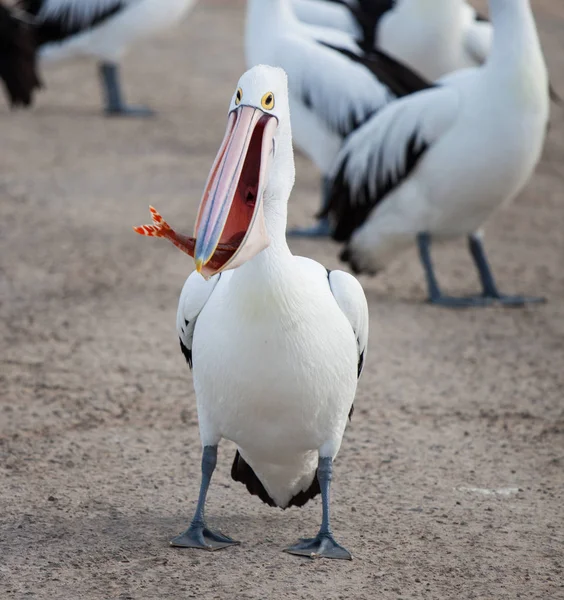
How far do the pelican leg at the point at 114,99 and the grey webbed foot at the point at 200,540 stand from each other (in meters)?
7.22

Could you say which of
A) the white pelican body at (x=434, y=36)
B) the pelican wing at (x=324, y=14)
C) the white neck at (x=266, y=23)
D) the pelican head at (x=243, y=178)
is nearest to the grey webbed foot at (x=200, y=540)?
the pelican head at (x=243, y=178)

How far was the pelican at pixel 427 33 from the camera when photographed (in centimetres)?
747

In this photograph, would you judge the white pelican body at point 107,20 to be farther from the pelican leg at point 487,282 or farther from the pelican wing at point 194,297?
the pelican wing at point 194,297

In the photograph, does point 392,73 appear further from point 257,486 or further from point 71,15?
point 71,15

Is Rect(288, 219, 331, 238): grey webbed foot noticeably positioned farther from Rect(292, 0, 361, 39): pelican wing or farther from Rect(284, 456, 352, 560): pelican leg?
Rect(284, 456, 352, 560): pelican leg

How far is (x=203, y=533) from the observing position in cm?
327

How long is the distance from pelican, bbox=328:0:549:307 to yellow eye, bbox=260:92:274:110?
2.74 metres

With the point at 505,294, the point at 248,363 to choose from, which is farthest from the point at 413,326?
the point at 248,363

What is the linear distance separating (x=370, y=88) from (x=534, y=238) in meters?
1.51

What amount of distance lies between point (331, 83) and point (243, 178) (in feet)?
12.4

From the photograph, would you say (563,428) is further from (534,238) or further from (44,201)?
(44,201)

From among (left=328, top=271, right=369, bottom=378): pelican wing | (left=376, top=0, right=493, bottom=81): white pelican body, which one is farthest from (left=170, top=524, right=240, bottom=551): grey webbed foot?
(left=376, top=0, right=493, bottom=81): white pelican body

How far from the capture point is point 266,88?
2.88 m

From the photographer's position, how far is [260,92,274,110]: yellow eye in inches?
114
